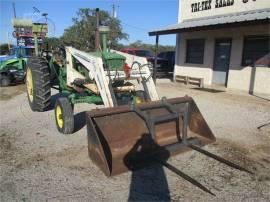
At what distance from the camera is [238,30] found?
11109 mm

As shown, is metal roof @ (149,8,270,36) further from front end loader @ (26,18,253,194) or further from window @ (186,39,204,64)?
front end loader @ (26,18,253,194)

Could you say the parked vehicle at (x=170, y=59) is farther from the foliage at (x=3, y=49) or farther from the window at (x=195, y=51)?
the foliage at (x=3, y=49)

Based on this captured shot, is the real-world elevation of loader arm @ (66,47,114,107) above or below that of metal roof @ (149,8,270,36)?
below

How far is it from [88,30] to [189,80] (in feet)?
72.1

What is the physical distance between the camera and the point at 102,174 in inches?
145

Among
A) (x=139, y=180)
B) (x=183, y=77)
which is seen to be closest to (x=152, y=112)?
(x=139, y=180)

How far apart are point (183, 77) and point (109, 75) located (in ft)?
31.2

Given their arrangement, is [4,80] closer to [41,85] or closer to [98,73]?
[41,85]

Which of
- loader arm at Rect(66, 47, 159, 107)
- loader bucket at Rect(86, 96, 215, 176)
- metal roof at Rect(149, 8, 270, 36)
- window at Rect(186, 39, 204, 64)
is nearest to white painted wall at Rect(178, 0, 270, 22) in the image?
metal roof at Rect(149, 8, 270, 36)

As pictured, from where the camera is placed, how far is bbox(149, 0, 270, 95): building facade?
10281mm

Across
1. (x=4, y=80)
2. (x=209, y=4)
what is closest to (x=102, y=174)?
(x=4, y=80)

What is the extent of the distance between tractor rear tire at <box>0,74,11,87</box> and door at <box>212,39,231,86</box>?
926cm

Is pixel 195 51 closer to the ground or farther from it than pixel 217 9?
closer to the ground

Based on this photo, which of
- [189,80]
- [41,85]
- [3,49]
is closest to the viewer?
[41,85]
